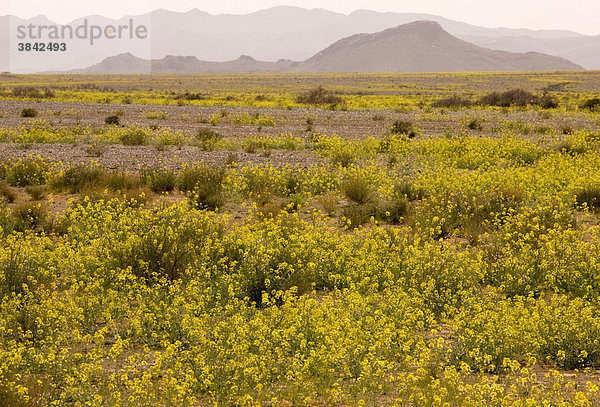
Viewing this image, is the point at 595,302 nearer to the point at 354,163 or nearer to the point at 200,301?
the point at 200,301

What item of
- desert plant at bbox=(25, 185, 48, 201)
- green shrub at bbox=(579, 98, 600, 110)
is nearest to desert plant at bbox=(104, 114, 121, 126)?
desert plant at bbox=(25, 185, 48, 201)

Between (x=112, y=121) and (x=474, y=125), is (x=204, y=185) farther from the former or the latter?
(x=474, y=125)

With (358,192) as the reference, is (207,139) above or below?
above

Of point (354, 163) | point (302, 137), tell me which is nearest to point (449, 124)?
point (302, 137)

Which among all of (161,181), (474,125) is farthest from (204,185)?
(474,125)

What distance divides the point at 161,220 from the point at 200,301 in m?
3.09

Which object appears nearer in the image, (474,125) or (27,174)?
(27,174)

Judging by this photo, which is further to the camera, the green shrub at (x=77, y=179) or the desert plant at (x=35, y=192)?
the green shrub at (x=77, y=179)

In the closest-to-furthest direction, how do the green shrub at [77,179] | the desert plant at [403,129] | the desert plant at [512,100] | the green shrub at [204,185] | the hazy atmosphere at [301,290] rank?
the hazy atmosphere at [301,290] < the green shrub at [204,185] < the green shrub at [77,179] < the desert plant at [403,129] < the desert plant at [512,100]

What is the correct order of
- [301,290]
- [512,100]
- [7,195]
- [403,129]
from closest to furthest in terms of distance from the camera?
[301,290]
[7,195]
[403,129]
[512,100]

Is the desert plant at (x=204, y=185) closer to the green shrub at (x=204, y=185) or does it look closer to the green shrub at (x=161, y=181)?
the green shrub at (x=204, y=185)

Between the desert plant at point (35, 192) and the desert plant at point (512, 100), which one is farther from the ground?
the desert plant at point (512, 100)

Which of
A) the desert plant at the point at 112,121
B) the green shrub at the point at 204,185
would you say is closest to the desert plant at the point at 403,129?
the green shrub at the point at 204,185

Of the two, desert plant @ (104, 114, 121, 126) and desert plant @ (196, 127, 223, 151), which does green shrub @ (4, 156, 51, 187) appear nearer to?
desert plant @ (196, 127, 223, 151)
